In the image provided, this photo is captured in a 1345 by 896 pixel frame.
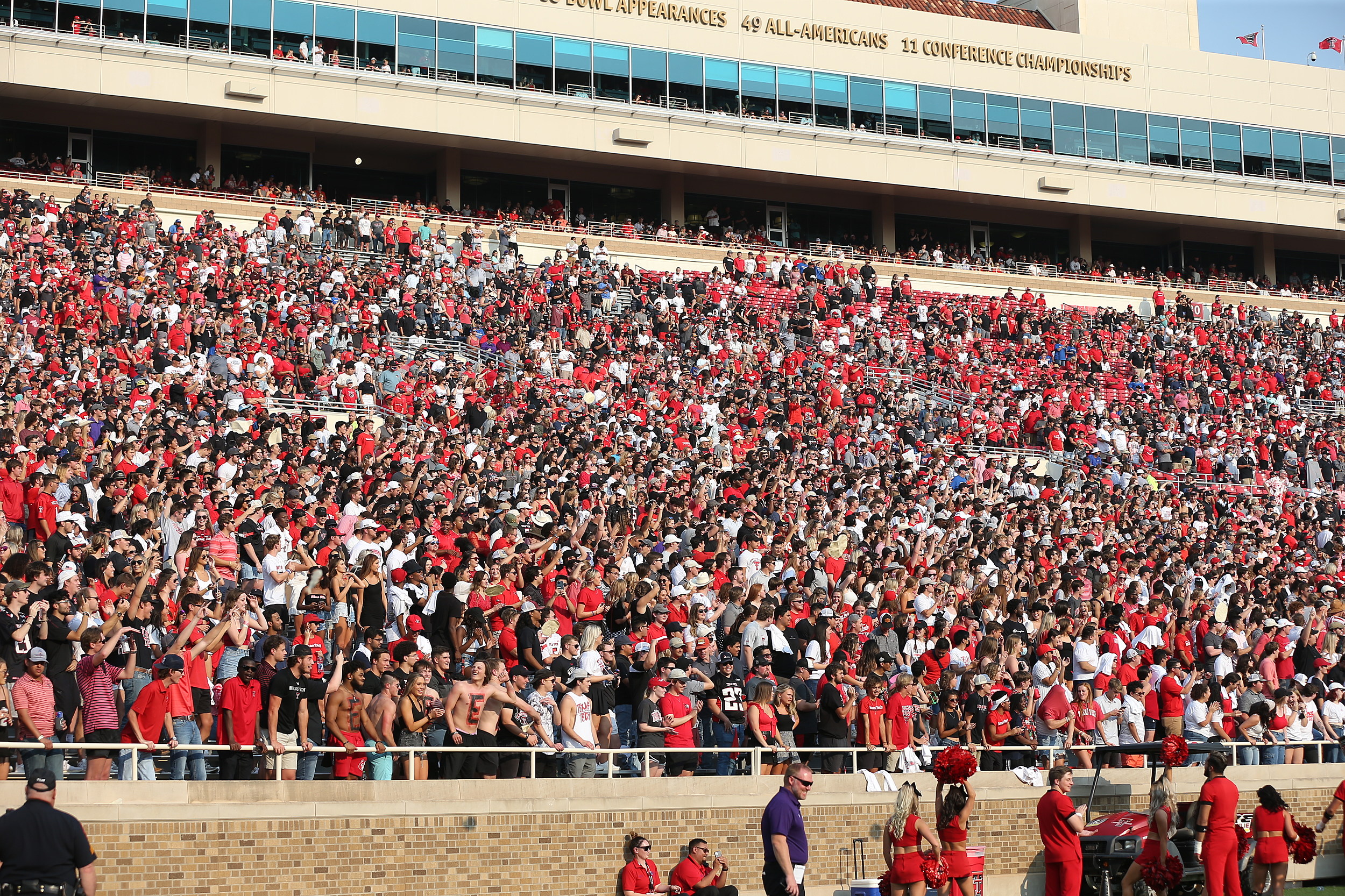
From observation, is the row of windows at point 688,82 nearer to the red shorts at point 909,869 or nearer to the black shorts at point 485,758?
the black shorts at point 485,758

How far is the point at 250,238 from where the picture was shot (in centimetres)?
3116

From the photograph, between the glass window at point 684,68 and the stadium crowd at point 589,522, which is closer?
the stadium crowd at point 589,522

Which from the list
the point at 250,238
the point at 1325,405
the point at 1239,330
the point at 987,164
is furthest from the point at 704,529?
the point at 987,164

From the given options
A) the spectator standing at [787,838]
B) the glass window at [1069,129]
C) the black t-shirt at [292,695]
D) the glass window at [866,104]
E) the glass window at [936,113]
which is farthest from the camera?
the glass window at [1069,129]

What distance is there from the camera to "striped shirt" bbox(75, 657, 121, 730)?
11797 millimetres

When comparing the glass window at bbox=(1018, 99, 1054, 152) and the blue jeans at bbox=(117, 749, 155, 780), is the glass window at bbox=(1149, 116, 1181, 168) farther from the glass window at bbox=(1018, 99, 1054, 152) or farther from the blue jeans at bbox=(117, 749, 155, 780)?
the blue jeans at bbox=(117, 749, 155, 780)

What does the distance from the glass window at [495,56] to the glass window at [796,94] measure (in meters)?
7.68

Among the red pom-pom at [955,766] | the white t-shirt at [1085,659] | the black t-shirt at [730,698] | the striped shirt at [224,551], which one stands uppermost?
→ the striped shirt at [224,551]

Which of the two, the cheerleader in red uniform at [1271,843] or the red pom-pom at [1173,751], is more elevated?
the red pom-pom at [1173,751]

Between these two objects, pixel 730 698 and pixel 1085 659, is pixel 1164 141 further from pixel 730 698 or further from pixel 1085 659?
pixel 730 698

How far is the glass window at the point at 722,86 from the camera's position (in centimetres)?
4381

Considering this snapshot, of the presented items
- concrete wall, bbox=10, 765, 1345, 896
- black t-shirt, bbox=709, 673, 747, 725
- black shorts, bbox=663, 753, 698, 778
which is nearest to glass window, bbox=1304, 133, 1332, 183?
concrete wall, bbox=10, 765, 1345, 896

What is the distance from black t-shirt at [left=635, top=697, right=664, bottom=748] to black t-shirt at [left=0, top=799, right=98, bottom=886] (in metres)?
6.18

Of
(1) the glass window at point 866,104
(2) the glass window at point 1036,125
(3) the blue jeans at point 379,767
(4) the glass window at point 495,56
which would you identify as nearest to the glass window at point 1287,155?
(2) the glass window at point 1036,125
